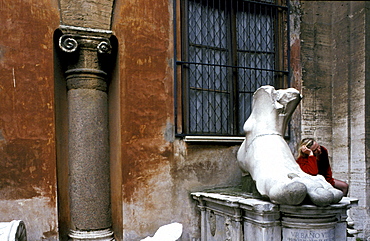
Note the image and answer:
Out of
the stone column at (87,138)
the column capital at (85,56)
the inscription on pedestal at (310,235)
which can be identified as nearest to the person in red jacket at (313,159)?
the inscription on pedestal at (310,235)

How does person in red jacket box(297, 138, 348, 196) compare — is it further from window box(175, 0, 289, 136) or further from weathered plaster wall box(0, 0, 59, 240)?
weathered plaster wall box(0, 0, 59, 240)

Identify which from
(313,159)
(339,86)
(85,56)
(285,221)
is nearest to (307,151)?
(313,159)

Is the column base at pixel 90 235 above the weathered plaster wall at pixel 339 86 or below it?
below

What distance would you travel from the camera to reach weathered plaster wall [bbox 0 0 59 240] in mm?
3621

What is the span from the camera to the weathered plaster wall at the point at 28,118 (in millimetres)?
3621

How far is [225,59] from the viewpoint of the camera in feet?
16.5

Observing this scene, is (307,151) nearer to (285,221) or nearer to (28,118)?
(285,221)

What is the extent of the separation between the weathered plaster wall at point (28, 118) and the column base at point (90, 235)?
0.25 m

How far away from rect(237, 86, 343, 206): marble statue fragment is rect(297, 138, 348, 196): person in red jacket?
41 cm

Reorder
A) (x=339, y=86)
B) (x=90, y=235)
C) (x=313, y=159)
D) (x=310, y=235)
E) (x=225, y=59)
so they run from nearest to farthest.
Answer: (x=310, y=235), (x=313, y=159), (x=90, y=235), (x=225, y=59), (x=339, y=86)

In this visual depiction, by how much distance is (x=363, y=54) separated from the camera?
547 centimetres

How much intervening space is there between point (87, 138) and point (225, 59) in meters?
2.42

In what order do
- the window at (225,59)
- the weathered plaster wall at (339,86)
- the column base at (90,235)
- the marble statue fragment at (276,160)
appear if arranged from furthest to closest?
the weathered plaster wall at (339,86)
the window at (225,59)
the column base at (90,235)
the marble statue fragment at (276,160)

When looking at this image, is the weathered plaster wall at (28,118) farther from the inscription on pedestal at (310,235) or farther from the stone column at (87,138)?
the inscription on pedestal at (310,235)
